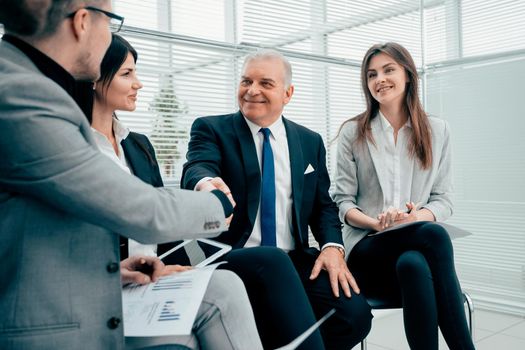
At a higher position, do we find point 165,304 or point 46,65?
point 46,65

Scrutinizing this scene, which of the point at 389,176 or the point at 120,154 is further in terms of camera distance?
the point at 389,176

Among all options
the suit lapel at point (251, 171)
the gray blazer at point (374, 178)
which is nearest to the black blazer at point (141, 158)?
the suit lapel at point (251, 171)

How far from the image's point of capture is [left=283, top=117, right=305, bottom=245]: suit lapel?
214 cm

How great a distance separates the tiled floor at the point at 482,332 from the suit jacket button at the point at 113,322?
2.30m

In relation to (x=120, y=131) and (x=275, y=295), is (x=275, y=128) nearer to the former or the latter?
(x=120, y=131)

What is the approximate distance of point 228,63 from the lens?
283 cm

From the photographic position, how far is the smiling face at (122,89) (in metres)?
1.95

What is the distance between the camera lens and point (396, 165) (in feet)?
8.12

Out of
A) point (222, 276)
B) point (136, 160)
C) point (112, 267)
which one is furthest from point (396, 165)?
point (112, 267)

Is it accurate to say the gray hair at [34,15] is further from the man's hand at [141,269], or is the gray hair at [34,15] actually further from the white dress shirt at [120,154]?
the white dress shirt at [120,154]

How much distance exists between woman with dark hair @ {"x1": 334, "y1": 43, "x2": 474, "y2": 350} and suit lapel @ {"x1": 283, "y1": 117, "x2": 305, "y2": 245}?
1.09 ft

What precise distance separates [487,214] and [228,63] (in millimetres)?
2322

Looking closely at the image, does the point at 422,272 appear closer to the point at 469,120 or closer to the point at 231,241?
the point at 231,241

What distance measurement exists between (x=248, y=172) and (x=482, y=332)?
7.29 feet
